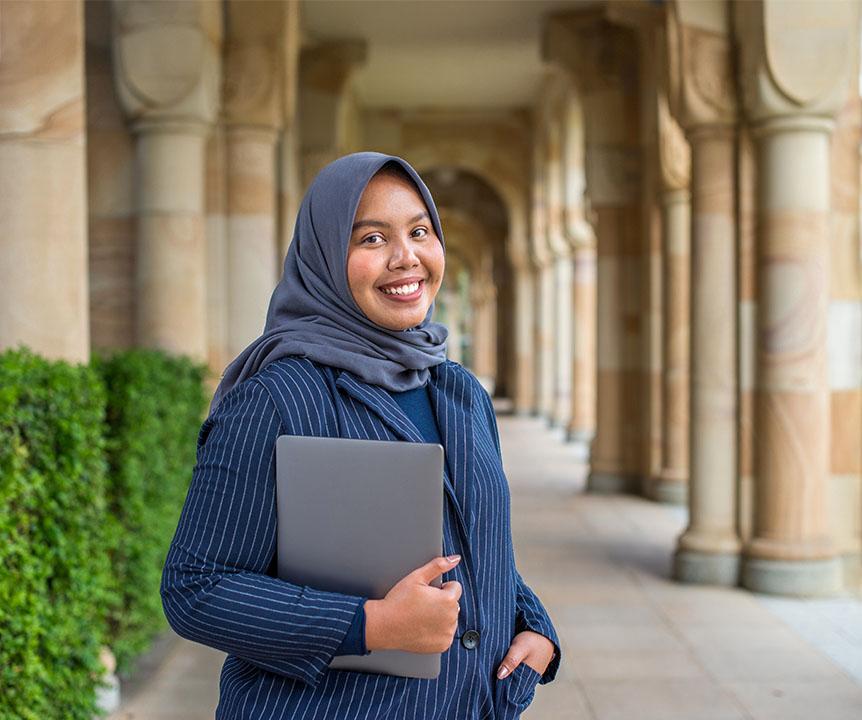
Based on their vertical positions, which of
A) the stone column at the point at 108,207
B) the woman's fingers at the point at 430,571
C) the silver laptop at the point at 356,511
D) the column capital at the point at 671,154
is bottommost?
the woman's fingers at the point at 430,571

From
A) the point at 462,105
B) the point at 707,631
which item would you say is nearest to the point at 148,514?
the point at 707,631

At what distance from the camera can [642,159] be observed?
1079 centimetres

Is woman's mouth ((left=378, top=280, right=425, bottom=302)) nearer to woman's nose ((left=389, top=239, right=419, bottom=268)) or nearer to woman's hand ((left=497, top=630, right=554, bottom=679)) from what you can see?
woman's nose ((left=389, top=239, right=419, bottom=268))

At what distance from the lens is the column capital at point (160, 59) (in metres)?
6.78

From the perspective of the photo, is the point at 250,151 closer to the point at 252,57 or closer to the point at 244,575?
the point at 252,57

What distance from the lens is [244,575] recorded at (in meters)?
1.42

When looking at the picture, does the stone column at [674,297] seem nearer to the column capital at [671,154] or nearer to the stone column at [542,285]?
the column capital at [671,154]

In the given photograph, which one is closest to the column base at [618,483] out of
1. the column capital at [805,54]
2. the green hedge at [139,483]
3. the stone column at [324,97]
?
the stone column at [324,97]

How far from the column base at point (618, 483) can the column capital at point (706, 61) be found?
481cm

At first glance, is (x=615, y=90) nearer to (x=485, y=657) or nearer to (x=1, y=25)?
(x=1, y=25)

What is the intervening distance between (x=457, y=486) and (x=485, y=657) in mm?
250

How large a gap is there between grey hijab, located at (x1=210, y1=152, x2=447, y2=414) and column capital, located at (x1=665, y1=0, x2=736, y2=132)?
544 cm

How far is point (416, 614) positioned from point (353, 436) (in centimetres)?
26

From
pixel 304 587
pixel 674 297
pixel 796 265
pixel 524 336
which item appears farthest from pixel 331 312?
pixel 524 336
